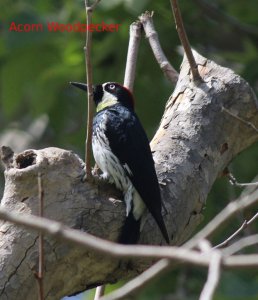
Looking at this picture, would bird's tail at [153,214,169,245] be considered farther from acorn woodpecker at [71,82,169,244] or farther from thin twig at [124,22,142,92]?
thin twig at [124,22,142,92]

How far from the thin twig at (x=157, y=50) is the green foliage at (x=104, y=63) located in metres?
1.22

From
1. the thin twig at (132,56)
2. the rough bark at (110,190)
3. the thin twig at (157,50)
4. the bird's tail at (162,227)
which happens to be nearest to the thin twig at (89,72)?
the rough bark at (110,190)

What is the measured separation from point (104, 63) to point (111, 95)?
1855mm

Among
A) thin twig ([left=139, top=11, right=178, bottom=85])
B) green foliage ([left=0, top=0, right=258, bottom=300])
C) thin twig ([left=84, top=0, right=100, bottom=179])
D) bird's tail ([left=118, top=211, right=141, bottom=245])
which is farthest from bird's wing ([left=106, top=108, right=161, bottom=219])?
green foliage ([left=0, top=0, right=258, bottom=300])

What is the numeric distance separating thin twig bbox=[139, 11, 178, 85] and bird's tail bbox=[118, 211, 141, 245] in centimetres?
143

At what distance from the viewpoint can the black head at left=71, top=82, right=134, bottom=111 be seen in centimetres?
466

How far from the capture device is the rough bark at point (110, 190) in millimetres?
3246

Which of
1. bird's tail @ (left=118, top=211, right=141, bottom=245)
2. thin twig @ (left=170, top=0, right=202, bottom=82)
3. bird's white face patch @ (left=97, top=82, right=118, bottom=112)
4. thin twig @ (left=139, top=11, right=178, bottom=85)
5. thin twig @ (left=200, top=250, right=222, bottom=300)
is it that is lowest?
bird's white face patch @ (left=97, top=82, right=118, bottom=112)

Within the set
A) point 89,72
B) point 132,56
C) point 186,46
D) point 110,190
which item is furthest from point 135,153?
point 89,72

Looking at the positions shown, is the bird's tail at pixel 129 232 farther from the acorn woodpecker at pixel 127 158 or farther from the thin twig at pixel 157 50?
the thin twig at pixel 157 50

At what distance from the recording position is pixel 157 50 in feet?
15.7

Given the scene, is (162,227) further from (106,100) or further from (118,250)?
(118,250)

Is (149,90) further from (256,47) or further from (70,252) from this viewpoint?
(70,252)

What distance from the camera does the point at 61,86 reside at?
6.83 meters
